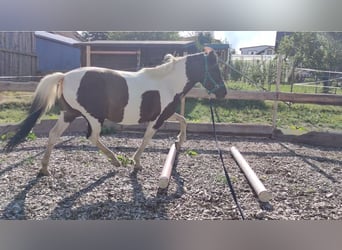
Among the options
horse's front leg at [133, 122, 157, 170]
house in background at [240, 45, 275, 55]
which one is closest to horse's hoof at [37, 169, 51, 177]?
horse's front leg at [133, 122, 157, 170]

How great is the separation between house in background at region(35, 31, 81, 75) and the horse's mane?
32 centimetres

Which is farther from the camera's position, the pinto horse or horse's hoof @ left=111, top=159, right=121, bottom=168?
horse's hoof @ left=111, top=159, right=121, bottom=168

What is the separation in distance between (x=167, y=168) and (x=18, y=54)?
2.80 feet

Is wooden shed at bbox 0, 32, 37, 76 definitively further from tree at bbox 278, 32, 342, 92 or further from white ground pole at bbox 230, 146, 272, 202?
tree at bbox 278, 32, 342, 92

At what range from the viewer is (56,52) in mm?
1247

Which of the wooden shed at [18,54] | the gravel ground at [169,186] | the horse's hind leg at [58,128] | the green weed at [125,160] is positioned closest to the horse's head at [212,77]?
the gravel ground at [169,186]

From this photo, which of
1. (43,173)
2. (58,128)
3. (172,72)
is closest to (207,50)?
(172,72)

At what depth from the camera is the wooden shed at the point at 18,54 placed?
1.22 metres

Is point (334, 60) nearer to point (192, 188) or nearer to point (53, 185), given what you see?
point (192, 188)

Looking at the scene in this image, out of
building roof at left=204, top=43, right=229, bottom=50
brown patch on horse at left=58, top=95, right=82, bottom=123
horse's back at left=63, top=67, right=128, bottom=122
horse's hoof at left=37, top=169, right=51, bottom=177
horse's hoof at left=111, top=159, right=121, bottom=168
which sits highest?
building roof at left=204, top=43, right=229, bottom=50

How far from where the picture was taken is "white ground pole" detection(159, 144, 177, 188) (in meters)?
1.28

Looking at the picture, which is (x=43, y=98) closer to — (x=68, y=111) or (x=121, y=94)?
(x=68, y=111)

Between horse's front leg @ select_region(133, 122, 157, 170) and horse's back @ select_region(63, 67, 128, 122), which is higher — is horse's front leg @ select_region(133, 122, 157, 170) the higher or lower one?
the lower one
